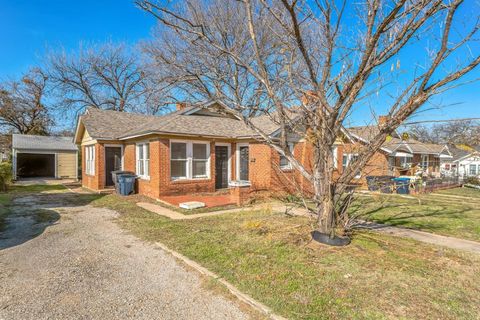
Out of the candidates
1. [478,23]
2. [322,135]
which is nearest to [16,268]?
[322,135]

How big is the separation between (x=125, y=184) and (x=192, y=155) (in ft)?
11.8

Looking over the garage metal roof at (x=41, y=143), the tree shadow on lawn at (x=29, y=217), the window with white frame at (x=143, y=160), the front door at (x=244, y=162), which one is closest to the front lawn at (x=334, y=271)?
the tree shadow on lawn at (x=29, y=217)

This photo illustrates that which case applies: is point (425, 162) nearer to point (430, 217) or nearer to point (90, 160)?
point (430, 217)

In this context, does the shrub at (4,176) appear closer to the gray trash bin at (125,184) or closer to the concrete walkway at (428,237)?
the gray trash bin at (125,184)

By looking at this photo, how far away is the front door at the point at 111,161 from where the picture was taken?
50.7 feet

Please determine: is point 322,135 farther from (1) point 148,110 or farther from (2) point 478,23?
(1) point 148,110

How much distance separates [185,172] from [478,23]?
1077 centimetres

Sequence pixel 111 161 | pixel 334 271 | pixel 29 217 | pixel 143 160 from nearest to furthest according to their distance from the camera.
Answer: pixel 334 271 < pixel 29 217 < pixel 143 160 < pixel 111 161

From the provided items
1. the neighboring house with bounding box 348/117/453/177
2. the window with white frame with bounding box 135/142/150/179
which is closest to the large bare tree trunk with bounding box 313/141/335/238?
the window with white frame with bounding box 135/142/150/179

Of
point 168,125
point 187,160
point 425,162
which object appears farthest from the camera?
point 425,162

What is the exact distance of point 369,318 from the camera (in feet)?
10.4

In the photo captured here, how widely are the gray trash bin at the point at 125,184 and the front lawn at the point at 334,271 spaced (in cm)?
659

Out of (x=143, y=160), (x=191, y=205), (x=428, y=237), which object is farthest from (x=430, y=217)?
(x=143, y=160)

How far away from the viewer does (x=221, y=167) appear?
14164 millimetres
